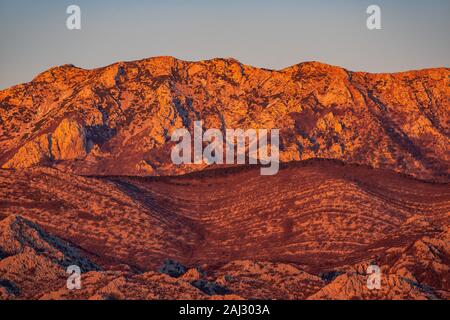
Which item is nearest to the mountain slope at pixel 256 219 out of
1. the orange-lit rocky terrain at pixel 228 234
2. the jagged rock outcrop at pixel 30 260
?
the orange-lit rocky terrain at pixel 228 234

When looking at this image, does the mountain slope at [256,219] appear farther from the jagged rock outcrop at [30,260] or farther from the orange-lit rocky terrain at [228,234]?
the jagged rock outcrop at [30,260]

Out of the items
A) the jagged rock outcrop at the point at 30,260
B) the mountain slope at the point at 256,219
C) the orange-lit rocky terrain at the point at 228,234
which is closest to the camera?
the orange-lit rocky terrain at the point at 228,234

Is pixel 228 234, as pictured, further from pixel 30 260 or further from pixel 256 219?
pixel 30 260

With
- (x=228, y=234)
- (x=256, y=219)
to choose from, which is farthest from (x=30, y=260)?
(x=256, y=219)

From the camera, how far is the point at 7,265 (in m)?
76.6

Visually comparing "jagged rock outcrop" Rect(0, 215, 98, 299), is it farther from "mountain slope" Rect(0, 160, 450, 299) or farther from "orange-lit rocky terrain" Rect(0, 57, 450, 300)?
"mountain slope" Rect(0, 160, 450, 299)

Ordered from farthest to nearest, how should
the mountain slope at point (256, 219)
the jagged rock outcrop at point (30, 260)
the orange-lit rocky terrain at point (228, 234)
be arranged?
the mountain slope at point (256, 219), the jagged rock outcrop at point (30, 260), the orange-lit rocky terrain at point (228, 234)

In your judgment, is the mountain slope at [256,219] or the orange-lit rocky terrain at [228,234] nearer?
the orange-lit rocky terrain at [228,234]

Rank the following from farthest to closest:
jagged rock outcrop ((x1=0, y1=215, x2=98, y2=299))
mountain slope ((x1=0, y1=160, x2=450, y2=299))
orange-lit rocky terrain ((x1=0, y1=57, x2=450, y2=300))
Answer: mountain slope ((x1=0, y1=160, x2=450, y2=299)) → jagged rock outcrop ((x1=0, y1=215, x2=98, y2=299)) → orange-lit rocky terrain ((x1=0, y1=57, x2=450, y2=300))

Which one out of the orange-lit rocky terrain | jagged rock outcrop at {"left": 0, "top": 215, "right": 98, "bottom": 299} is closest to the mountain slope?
the orange-lit rocky terrain
